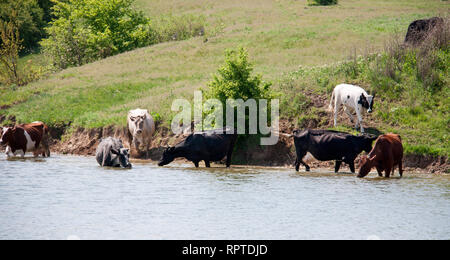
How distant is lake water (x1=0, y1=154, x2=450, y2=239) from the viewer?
13477 mm

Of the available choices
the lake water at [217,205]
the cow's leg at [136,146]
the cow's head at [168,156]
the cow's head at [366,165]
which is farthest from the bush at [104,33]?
the cow's head at [366,165]

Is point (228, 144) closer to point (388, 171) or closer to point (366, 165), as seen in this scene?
point (366, 165)

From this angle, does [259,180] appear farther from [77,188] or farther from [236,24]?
[236,24]

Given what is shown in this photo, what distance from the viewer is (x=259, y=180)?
818 inches

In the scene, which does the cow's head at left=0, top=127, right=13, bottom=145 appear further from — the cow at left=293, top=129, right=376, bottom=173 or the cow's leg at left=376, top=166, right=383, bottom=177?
the cow's leg at left=376, top=166, right=383, bottom=177

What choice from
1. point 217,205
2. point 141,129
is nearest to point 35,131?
point 141,129

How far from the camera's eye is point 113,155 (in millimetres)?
24891

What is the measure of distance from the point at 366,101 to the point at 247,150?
4979 mm

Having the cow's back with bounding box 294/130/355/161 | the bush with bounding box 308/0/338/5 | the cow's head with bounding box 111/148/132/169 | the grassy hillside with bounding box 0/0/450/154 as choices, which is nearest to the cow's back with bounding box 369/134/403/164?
the cow's back with bounding box 294/130/355/161

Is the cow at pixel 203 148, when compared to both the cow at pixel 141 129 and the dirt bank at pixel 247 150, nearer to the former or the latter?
the dirt bank at pixel 247 150

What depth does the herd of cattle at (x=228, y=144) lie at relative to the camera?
68.3 feet

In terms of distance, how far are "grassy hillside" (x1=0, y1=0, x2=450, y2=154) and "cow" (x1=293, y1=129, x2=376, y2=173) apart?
2.34 m

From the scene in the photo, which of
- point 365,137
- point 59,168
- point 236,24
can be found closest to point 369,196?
point 365,137
